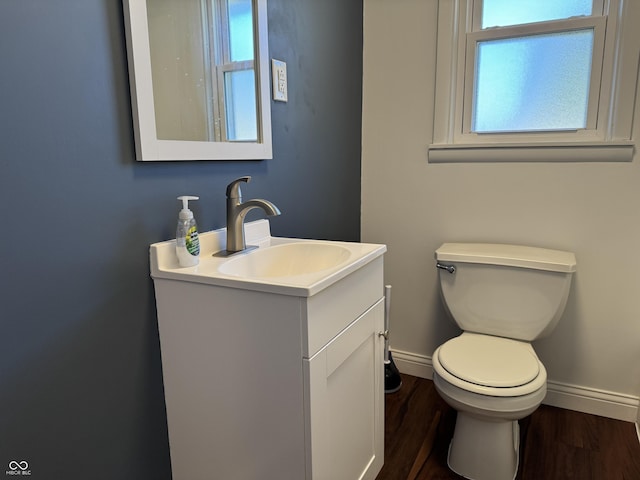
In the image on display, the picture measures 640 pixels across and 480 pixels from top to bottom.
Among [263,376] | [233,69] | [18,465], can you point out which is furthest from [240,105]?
[18,465]

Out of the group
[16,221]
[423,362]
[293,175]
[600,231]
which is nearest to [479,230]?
[600,231]

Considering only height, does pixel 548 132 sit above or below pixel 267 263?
above

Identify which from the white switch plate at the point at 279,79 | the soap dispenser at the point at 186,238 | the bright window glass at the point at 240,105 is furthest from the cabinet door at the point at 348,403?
the white switch plate at the point at 279,79

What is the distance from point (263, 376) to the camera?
3.43 ft

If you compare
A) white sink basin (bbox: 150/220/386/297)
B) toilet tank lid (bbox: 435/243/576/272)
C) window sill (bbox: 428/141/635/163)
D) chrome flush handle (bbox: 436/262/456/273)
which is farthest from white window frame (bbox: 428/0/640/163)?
white sink basin (bbox: 150/220/386/297)

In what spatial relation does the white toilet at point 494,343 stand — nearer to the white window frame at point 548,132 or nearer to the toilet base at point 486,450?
the toilet base at point 486,450

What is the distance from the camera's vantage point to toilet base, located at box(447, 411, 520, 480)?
1.53 m

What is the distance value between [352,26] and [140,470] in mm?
1860

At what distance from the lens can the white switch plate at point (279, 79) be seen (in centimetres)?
151

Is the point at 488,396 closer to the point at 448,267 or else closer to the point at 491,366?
the point at 491,366

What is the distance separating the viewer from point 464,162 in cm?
197

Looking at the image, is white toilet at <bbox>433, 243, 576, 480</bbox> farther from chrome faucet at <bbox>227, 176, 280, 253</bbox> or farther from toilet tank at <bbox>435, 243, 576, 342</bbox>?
chrome faucet at <bbox>227, 176, 280, 253</bbox>

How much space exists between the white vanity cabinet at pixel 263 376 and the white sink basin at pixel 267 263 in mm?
15
